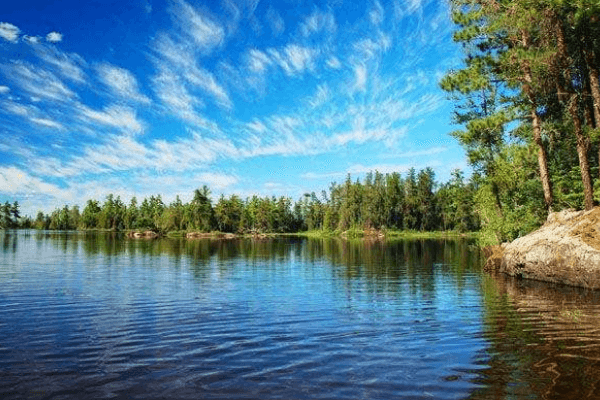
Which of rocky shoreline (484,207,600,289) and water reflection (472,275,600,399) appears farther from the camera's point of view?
rocky shoreline (484,207,600,289)

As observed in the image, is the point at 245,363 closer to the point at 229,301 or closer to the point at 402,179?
the point at 229,301

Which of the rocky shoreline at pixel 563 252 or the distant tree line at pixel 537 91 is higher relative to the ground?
the distant tree line at pixel 537 91

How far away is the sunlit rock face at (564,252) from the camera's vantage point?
2308 centimetres

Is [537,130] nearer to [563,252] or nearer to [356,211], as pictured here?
[563,252]

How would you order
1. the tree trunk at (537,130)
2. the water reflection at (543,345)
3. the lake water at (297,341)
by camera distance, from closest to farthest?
the water reflection at (543,345) → the lake water at (297,341) → the tree trunk at (537,130)

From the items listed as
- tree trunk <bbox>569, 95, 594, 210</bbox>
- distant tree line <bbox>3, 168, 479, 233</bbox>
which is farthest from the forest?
distant tree line <bbox>3, 168, 479, 233</bbox>

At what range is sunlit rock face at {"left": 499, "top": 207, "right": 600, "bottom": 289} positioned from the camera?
2308cm

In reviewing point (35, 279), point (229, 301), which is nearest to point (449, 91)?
point (229, 301)

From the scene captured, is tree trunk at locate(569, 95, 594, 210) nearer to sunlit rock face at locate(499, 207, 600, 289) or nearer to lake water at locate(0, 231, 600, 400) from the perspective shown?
sunlit rock face at locate(499, 207, 600, 289)

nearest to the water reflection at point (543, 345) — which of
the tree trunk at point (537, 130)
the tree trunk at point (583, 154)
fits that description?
the tree trunk at point (583, 154)

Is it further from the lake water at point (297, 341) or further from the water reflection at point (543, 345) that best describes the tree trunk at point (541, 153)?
the water reflection at point (543, 345)

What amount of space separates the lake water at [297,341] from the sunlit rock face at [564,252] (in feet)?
4.11

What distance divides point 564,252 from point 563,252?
0.26ft

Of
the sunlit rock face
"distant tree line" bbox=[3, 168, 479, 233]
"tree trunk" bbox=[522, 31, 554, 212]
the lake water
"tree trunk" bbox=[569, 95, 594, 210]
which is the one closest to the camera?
the lake water
